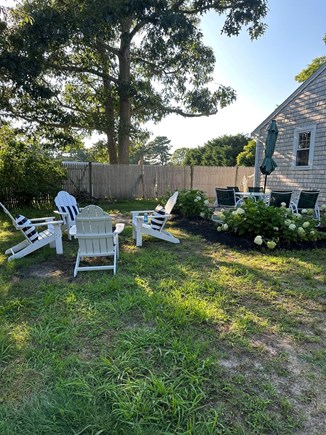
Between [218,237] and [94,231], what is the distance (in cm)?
274

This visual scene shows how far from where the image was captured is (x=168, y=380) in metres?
1.82

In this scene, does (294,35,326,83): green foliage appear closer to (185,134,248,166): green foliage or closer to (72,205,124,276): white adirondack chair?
(185,134,248,166): green foliage

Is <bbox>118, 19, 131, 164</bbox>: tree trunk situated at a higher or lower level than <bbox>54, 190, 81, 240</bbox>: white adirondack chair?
higher

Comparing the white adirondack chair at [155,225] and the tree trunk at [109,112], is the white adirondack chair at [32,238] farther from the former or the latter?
the tree trunk at [109,112]

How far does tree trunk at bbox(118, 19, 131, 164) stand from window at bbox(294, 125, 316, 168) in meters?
6.72

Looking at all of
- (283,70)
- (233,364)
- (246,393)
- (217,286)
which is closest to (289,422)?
(246,393)

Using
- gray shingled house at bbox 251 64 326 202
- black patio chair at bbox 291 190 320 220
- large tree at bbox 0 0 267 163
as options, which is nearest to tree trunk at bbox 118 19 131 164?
large tree at bbox 0 0 267 163

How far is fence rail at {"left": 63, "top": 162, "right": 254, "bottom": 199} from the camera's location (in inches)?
461

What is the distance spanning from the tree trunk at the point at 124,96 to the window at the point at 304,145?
6.72 metres

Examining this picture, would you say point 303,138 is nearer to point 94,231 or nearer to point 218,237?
point 218,237

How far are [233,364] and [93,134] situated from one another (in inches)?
545

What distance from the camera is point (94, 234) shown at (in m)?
3.87

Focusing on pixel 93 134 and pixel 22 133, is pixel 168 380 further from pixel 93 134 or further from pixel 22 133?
pixel 93 134

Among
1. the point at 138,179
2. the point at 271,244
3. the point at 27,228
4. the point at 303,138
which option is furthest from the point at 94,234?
the point at 138,179
